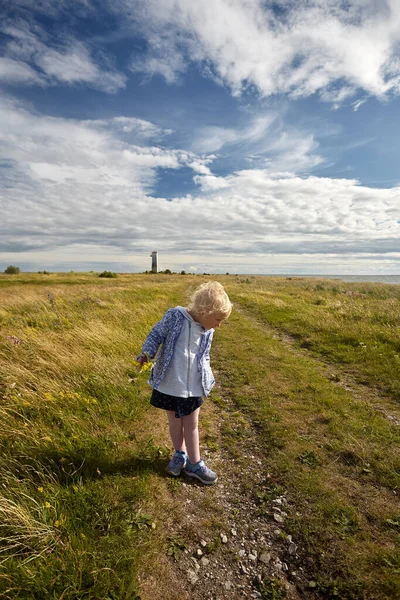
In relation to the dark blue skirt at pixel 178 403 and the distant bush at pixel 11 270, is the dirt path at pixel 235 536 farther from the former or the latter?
the distant bush at pixel 11 270

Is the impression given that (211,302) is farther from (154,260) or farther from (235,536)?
(154,260)

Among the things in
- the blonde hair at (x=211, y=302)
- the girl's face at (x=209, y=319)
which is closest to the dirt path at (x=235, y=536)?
the girl's face at (x=209, y=319)

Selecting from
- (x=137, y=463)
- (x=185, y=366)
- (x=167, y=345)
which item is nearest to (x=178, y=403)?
(x=185, y=366)

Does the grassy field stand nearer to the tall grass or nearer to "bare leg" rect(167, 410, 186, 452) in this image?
the tall grass

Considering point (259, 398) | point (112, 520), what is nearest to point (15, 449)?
point (112, 520)

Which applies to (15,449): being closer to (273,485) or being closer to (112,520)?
(112,520)

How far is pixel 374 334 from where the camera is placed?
1042 cm

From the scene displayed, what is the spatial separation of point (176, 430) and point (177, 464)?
0.45 meters

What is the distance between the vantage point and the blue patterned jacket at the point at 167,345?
3746 millimetres

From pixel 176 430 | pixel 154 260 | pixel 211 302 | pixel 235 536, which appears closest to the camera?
pixel 235 536

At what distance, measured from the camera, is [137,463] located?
4039 millimetres

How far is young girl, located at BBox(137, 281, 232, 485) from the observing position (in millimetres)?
3680

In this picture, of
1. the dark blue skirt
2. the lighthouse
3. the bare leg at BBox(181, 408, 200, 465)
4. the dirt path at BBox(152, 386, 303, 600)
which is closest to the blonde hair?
the dark blue skirt

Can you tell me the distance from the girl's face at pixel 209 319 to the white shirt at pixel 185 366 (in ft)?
0.31
